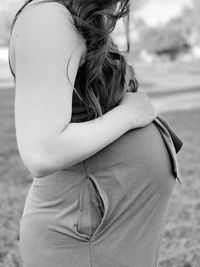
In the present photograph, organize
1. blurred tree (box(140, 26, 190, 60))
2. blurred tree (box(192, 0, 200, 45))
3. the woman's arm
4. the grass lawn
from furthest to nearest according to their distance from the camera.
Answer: blurred tree (box(192, 0, 200, 45)), blurred tree (box(140, 26, 190, 60)), the grass lawn, the woman's arm

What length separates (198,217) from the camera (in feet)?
14.8

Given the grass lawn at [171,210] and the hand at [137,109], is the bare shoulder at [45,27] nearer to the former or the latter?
the hand at [137,109]

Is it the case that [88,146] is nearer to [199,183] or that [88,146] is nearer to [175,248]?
[175,248]

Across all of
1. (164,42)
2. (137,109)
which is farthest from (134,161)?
(164,42)

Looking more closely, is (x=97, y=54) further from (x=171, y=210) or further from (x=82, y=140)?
(x=171, y=210)

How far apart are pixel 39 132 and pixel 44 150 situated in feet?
0.15

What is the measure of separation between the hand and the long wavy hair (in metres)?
0.04

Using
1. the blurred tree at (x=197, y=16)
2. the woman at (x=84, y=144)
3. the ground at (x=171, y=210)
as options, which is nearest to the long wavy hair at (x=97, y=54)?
the woman at (x=84, y=144)

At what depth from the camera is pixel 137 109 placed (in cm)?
135

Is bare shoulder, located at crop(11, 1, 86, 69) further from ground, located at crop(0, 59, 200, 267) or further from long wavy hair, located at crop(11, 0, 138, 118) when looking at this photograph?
ground, located at crop(0, 59, 200, 267)

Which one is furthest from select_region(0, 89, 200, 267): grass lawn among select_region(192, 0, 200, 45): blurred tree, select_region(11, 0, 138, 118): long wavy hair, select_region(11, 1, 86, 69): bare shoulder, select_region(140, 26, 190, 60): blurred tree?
select_region(192, 0, 200, 45): blurred tree

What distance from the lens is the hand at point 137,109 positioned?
1.31 metres

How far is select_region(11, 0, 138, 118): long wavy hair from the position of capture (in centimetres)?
123

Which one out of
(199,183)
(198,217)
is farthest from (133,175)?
(199,183)
